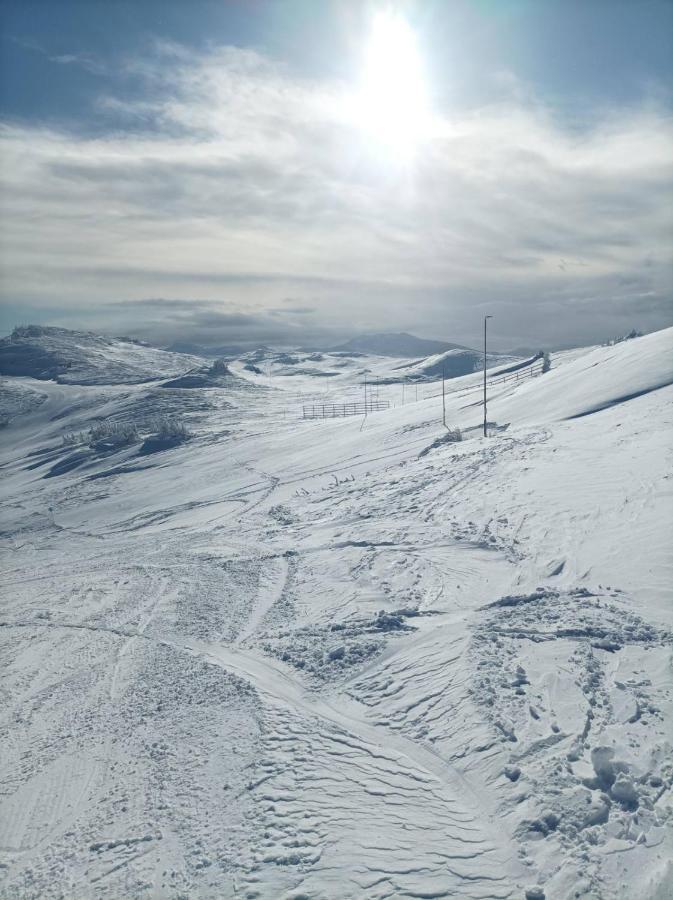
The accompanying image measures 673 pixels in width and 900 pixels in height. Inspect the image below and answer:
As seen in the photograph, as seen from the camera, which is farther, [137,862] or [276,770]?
[276,770]

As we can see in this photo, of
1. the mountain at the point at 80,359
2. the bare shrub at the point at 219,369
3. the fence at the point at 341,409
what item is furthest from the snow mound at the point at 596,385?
the mountain at the point at 80,359

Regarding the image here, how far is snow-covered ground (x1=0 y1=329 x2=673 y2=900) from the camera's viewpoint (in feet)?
23.5

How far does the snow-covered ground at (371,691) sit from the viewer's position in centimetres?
715

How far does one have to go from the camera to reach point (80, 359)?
361 ft

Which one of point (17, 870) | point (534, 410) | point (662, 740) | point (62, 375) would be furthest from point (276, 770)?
point (62, 375)

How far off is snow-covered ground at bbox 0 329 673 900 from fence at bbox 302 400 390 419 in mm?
31470

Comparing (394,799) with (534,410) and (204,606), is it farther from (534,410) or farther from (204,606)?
(534,410)

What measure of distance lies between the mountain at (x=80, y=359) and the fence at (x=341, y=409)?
1716 inches

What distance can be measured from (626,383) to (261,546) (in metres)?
20.1

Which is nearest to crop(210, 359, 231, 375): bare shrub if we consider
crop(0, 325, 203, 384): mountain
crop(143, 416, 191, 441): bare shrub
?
crop(0, 325, 203, 384): mountain

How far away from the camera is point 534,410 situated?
30.5m

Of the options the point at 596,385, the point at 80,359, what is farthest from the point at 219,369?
the point at 596,385

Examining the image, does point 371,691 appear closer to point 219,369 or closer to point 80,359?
point 219,369

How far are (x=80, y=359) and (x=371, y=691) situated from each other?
113m
